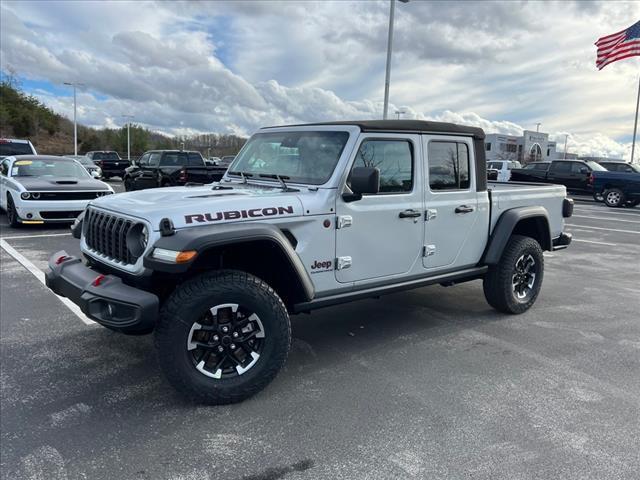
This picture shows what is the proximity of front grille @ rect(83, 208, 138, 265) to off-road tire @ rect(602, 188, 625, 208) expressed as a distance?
19.5 metres

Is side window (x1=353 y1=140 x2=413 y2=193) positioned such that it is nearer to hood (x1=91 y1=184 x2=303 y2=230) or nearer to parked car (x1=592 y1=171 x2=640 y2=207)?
hood (x1=91 y1=184 x2=303 y2=230)

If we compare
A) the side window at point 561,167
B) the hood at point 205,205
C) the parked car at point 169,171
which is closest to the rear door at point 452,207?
the hood at point 205,205

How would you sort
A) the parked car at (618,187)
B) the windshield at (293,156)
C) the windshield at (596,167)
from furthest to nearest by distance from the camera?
the windshield at (596,167) → the parked car at (618,187) → the windshield at (293,156)

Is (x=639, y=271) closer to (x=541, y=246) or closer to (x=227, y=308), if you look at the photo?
(x=541, y=246)

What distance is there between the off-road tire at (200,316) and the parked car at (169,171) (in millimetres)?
11164

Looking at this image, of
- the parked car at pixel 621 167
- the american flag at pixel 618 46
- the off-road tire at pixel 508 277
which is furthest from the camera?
the american flag at pixel 618 46

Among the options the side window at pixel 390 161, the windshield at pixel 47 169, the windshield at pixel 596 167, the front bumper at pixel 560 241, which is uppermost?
the windshield at pixel 596 167

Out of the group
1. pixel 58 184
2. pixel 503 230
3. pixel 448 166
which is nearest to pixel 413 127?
pixel 448 166

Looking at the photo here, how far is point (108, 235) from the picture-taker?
141 inches

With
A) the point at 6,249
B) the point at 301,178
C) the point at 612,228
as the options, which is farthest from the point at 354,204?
the point at 612,228

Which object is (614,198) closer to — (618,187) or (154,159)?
(618,187)

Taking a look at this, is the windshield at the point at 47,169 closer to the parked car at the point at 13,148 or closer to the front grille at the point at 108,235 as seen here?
the parked car at the point at 13,148

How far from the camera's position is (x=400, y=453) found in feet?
9.30

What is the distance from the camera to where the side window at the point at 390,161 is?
4.05 m
